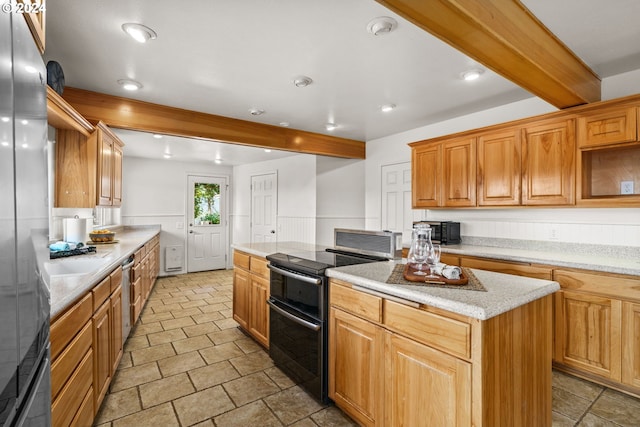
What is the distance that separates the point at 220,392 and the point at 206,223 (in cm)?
517

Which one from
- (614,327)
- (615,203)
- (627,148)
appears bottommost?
(614,327)

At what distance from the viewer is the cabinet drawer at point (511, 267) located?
8.95ft

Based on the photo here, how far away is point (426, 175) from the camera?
407 centimetres

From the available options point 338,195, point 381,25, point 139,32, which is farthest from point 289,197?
point 381,25

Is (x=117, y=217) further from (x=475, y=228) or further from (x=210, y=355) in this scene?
(x=475, y=228)

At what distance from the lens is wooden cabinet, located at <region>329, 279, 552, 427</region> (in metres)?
1.34

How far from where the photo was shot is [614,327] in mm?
2342

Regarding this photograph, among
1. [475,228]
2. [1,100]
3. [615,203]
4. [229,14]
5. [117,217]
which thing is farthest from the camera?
[117,217]

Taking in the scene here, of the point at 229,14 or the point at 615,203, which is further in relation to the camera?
the point at 615,203

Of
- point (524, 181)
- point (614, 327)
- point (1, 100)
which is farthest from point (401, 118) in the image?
point (1, 100)

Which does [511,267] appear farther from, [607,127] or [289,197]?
[289,197]

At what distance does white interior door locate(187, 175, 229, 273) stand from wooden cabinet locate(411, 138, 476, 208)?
4.66 m

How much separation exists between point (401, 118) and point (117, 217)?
211 inches

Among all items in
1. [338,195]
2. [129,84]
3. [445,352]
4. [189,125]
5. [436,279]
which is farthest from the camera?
[338,195]
